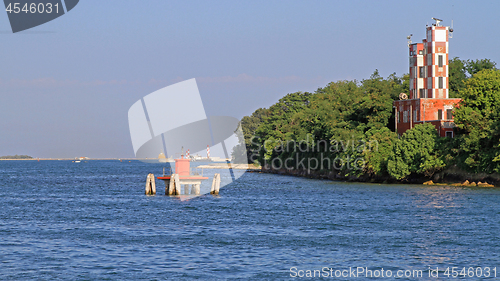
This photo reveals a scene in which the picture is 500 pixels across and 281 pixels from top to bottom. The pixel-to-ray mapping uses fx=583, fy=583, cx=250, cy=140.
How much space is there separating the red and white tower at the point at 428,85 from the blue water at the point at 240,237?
25.4 meters

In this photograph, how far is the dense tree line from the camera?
60.1 meters

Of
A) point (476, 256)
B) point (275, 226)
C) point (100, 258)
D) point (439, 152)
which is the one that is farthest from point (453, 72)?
point (100, 258)

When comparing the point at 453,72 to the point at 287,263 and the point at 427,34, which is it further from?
the point at 287,263

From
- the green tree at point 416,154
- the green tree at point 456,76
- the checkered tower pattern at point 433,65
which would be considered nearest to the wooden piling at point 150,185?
the green tree at point 416,154

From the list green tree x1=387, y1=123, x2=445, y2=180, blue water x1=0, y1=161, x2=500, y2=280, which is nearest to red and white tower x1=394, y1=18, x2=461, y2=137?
green tree x1=387, y1=123, x2=445, y2=180

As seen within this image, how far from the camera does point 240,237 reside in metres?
29.0

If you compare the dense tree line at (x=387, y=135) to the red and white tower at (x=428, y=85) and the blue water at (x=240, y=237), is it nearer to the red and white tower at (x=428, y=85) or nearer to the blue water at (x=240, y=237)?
the red and white tower at (x=428, y=85)

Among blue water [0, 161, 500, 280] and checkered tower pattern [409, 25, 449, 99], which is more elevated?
checkered tower pattern [409, 25, 449, 99]

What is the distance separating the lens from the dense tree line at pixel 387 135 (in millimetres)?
60094

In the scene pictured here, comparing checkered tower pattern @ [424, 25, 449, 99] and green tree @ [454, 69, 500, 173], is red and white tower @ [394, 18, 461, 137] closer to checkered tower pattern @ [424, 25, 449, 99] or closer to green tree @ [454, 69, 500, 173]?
checkered tower pattern @ [424, 25, 449, 99]

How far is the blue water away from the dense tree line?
12658 mm

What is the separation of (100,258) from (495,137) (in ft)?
151

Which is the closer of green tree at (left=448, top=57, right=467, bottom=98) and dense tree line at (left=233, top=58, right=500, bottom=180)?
dense tree line at (left=233, top=58, right=500, bottom=180)

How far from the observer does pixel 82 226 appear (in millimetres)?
33781
